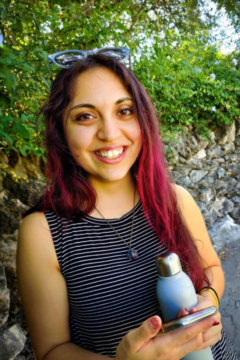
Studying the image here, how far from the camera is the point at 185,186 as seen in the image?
3.85 m

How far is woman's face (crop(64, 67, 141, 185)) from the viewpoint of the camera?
112cm

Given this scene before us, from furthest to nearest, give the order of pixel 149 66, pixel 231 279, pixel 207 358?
pixel 149 66, pixel 231 279, pixel 207 358

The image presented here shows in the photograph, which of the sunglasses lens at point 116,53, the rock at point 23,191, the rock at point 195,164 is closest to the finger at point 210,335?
the sunglasses lens at point 116,53

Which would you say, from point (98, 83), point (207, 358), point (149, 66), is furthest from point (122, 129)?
point (149, 66)

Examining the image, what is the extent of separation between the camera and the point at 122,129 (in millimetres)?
1158

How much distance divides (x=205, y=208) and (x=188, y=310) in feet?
10.3

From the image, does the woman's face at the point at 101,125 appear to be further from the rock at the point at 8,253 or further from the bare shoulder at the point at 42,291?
the rock at the point at 8,253

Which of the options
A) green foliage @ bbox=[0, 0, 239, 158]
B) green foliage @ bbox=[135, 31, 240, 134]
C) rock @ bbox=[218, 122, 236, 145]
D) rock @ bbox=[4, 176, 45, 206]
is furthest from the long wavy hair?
rock @ bbox=[218, 122, 236, 145]

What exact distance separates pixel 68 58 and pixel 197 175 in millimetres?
3227

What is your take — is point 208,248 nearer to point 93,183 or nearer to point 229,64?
point 93,183

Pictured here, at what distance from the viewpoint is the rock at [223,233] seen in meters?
3.55

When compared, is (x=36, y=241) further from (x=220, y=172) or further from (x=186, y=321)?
(x=220, y=172)

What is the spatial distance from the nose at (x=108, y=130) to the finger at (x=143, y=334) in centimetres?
68

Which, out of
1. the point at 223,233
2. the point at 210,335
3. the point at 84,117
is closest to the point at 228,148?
the point at 223,233
